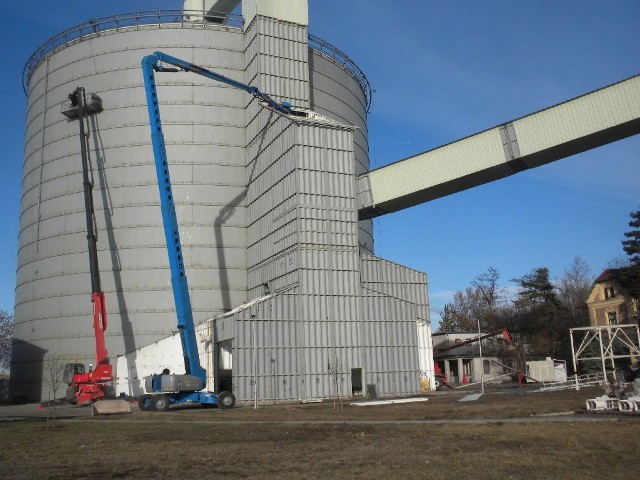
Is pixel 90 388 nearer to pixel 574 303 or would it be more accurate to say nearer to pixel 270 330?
pixel 270 330

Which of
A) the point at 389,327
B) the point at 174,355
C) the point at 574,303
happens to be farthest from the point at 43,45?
the point at 574,303

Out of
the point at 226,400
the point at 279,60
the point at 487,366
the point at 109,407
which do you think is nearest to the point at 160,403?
the point at 109,407

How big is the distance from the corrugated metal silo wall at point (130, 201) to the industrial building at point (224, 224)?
0.12m

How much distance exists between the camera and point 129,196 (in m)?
48.2

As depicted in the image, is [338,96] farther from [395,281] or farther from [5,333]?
[5,333]

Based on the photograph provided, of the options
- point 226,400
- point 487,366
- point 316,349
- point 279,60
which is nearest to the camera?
point 226,400

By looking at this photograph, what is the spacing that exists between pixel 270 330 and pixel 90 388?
42.3 ft

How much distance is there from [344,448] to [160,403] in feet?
64.4

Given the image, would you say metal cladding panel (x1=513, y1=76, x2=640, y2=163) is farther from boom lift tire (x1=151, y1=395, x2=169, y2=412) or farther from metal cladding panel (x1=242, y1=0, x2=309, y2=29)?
boom lift tire (x1=151, y1=395, x2=169, y2=412)

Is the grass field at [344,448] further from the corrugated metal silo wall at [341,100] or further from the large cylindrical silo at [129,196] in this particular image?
the corrugated metal silo wall at [341,100]

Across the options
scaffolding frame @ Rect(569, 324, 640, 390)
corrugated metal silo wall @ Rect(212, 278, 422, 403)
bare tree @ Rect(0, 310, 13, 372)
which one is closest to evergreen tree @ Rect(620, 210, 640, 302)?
scaffolding frame @ Rect(569, 324, 640, 390)

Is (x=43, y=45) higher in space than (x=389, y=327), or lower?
higher

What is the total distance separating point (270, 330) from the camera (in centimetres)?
3669

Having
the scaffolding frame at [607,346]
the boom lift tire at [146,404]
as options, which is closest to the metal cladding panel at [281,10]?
the boom lift tire at [146,404]
